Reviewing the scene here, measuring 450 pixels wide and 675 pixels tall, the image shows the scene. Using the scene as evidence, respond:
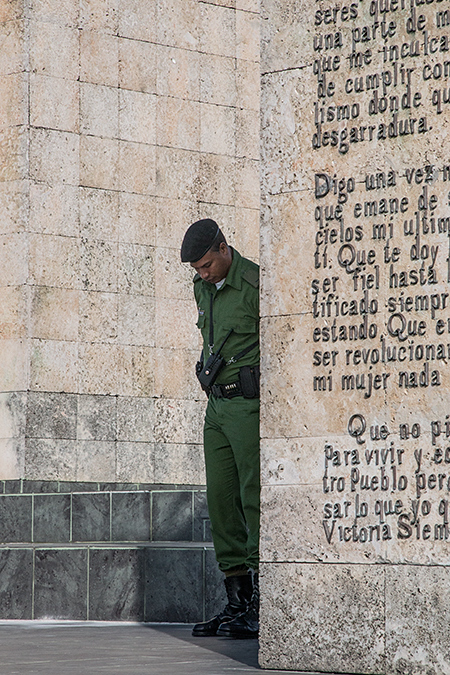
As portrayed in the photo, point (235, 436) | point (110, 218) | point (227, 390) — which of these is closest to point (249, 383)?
point (227, 390)

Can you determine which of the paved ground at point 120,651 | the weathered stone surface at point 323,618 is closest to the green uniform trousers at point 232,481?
→ the paved ground at point 120,651

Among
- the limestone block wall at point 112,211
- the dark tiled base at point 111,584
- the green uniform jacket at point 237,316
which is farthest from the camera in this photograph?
the limestone block wall at point 112,211

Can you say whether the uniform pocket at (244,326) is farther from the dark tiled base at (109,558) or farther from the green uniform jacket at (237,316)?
the dark tiled base at (109,558)

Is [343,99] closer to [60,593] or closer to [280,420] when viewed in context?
[280,420]

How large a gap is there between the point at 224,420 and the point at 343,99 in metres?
2.27

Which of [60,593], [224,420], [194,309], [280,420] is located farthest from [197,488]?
[280,420]

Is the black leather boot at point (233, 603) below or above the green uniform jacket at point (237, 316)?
below

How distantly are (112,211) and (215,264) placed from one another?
5.97 meters

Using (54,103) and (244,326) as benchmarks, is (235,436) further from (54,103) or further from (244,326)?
(54,103)

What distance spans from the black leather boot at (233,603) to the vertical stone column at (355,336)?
4.51 feet

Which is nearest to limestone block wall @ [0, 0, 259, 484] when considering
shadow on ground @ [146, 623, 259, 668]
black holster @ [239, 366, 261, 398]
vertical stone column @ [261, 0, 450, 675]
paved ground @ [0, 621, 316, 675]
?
paved ground @ [0, 621, 316, 675]

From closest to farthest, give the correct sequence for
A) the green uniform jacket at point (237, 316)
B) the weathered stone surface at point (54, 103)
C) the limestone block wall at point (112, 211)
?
the green uniform jacket at point (237, 316), the limestone block wall at point (112, 211), the weathered stone surface at point (54, 103)

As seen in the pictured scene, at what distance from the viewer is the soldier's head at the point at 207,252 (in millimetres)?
8258

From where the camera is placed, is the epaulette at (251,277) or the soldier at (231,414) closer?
the soldier at (231,414)
